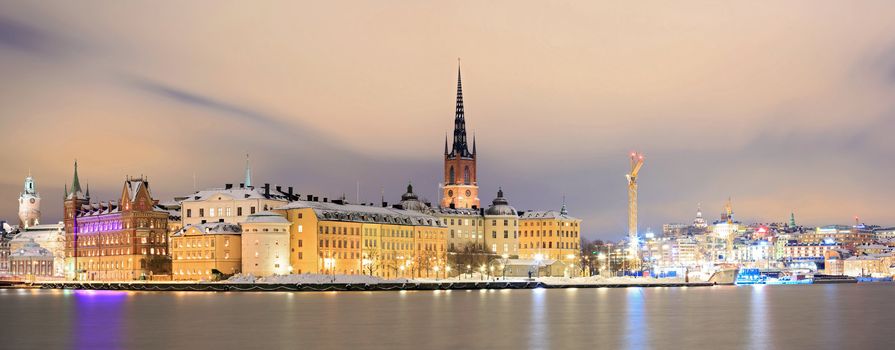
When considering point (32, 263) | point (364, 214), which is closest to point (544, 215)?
point (364, 214)

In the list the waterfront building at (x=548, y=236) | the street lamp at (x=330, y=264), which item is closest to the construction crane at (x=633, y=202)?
the waterfront building at (x=548, y=236)

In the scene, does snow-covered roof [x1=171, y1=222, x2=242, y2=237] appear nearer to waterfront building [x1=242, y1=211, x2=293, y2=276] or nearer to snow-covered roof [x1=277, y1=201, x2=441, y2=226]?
waterfront building [x1=242, y1=211, x2=293, y2=276]

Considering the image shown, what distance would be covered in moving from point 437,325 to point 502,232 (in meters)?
111

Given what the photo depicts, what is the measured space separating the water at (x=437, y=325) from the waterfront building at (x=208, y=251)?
38546mm

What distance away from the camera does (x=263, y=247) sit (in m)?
115

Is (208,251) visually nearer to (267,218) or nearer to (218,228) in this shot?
(218,228)

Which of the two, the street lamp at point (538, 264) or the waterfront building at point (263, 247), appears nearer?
the waterfront building at point (263, 247)

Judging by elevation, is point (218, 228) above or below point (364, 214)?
below

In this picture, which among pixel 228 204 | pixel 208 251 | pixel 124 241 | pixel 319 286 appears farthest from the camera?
pixel 124 241

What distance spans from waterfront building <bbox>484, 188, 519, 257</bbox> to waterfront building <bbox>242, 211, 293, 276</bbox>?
52.0m

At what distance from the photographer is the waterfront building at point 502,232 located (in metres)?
163

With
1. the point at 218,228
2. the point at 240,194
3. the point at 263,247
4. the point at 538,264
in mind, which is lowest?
the point at 538,264

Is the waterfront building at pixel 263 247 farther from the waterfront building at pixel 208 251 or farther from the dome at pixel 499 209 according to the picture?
the dome at pixel 499 209

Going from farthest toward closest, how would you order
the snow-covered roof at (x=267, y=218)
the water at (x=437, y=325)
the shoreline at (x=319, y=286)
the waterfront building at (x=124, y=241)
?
the waterfront building at (x=124, y=241)
the snow-covered roof at (x=267, y=218)
the shoreline at (x=319, y=286)
the water at (x=437, y=325)
